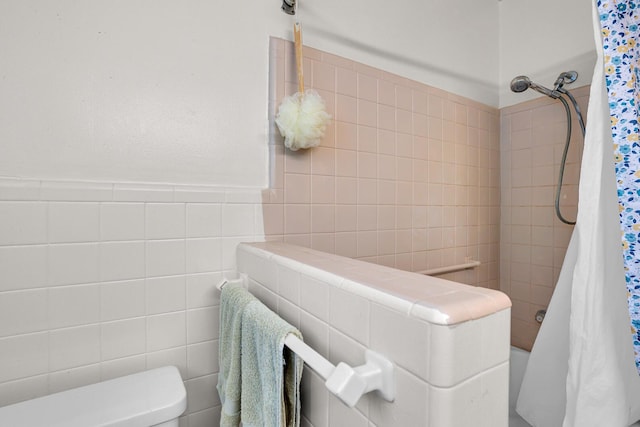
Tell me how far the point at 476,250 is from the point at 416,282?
134cm

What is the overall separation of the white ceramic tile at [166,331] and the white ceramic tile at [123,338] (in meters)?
0.02

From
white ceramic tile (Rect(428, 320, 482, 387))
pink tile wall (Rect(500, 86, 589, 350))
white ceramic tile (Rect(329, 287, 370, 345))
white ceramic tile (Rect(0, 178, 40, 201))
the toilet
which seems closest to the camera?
white ceramic tile (Rect(428, 320, 482, 387))

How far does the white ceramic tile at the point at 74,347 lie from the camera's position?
2.50 ft

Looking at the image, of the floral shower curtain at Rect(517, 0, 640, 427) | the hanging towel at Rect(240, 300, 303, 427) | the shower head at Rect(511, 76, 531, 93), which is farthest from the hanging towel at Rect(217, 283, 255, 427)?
the shower head at Rect(511, 76, 531, 93)

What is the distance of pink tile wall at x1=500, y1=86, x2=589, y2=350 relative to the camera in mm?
1468

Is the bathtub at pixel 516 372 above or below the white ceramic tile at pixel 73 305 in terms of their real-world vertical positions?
below

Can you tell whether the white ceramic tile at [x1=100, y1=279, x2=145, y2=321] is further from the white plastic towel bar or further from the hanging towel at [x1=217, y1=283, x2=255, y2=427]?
the white plastic towel bar

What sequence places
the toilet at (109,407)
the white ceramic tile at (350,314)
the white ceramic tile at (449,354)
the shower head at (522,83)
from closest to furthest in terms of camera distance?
the white ceramic tile at (449,354)
the white ceramic tile at (350,314)
the toilet at (109,407)
the shower head at (522,83)

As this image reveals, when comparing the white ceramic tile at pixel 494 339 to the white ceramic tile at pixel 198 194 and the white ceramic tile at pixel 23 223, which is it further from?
the white ceramic tile at pixel 23 223

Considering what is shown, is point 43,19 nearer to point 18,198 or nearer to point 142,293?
point 18,198

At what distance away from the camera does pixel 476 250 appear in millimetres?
1628

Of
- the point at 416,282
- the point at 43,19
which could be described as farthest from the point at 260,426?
the point at 43,19

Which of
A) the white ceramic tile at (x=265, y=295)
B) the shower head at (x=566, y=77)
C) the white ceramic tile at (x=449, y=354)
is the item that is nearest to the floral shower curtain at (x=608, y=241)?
the shower head at (x=566, y=77)

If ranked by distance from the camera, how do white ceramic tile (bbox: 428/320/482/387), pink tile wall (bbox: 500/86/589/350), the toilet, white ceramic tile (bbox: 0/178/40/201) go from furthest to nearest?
pink tile wall (bbox: 500/86/589/350), white ceramic tile (bbox: 0/178/40/201), the toilet, white ceramic tile (bbox: 428/320/482/387)
